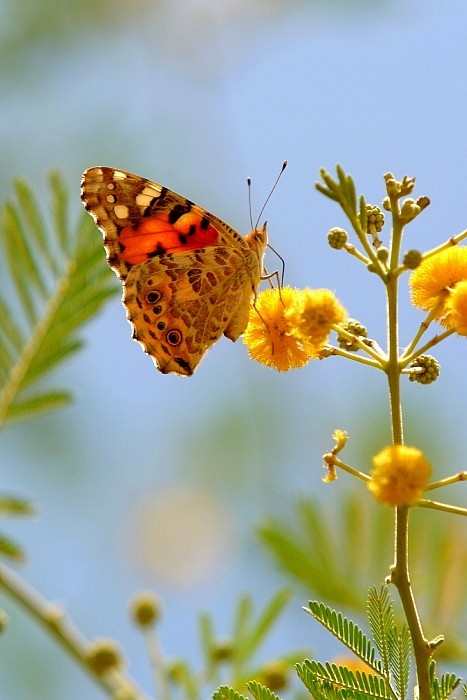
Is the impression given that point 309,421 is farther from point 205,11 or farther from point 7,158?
point 205,11

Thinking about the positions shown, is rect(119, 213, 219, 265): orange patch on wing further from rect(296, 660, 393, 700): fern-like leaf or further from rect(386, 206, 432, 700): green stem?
rect(296, 660, 393, 700): fern-like leaf

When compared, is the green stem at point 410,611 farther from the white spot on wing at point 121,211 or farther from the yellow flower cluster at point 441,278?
the white spot on wing at point 121,211

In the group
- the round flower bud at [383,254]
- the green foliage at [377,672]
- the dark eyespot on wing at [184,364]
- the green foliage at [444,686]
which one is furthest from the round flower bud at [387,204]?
the dark eyespot on wing at [184,364]

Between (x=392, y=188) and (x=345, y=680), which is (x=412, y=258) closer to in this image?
(x=392, y=188)

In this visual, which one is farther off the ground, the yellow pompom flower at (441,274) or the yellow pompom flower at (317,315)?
the yellow pompom flower at (441,274)

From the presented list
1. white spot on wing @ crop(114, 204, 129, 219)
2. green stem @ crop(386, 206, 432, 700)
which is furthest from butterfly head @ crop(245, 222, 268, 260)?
green stem @ crop(386, 206, 432, 700)

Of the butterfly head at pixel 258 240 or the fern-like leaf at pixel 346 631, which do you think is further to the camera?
the butterfly head at pixel 258 240

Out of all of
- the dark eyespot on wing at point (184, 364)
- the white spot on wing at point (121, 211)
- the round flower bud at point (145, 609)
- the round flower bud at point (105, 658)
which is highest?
the white spot on wing at point (121, 211)
